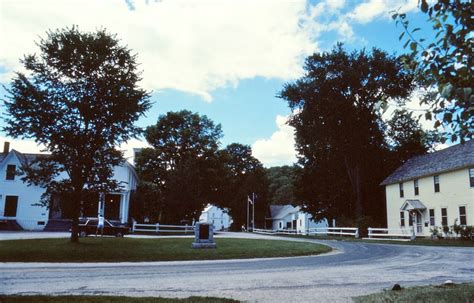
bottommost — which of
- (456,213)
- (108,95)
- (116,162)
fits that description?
(456,213)

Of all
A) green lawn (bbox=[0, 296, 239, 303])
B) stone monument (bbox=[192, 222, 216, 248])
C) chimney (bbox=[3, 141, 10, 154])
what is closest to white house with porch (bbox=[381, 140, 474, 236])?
stone monument (bbox=[192, 222, 216, 248])

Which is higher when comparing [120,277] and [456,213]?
[456,213]

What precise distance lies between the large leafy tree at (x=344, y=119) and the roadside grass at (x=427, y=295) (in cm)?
3488

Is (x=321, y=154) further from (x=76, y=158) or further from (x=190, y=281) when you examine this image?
(x=190, y=281)

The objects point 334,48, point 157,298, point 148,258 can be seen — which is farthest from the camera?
point 334,48

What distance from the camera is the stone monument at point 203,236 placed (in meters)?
20.9

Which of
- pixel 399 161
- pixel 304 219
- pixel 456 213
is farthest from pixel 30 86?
pixel 304 219

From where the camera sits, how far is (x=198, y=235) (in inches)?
827

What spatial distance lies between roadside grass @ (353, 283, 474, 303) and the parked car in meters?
27.6

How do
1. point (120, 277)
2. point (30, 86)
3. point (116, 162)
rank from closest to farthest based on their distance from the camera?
point (120, 277), point (30, 86), point (116, 162)

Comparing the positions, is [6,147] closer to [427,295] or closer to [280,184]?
[427,295]

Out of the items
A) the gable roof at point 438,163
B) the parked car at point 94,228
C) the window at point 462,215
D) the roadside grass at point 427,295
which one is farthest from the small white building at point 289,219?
the roadside grass at point 427,295

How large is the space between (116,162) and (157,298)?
1535 cm

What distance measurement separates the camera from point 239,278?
35.2ft
